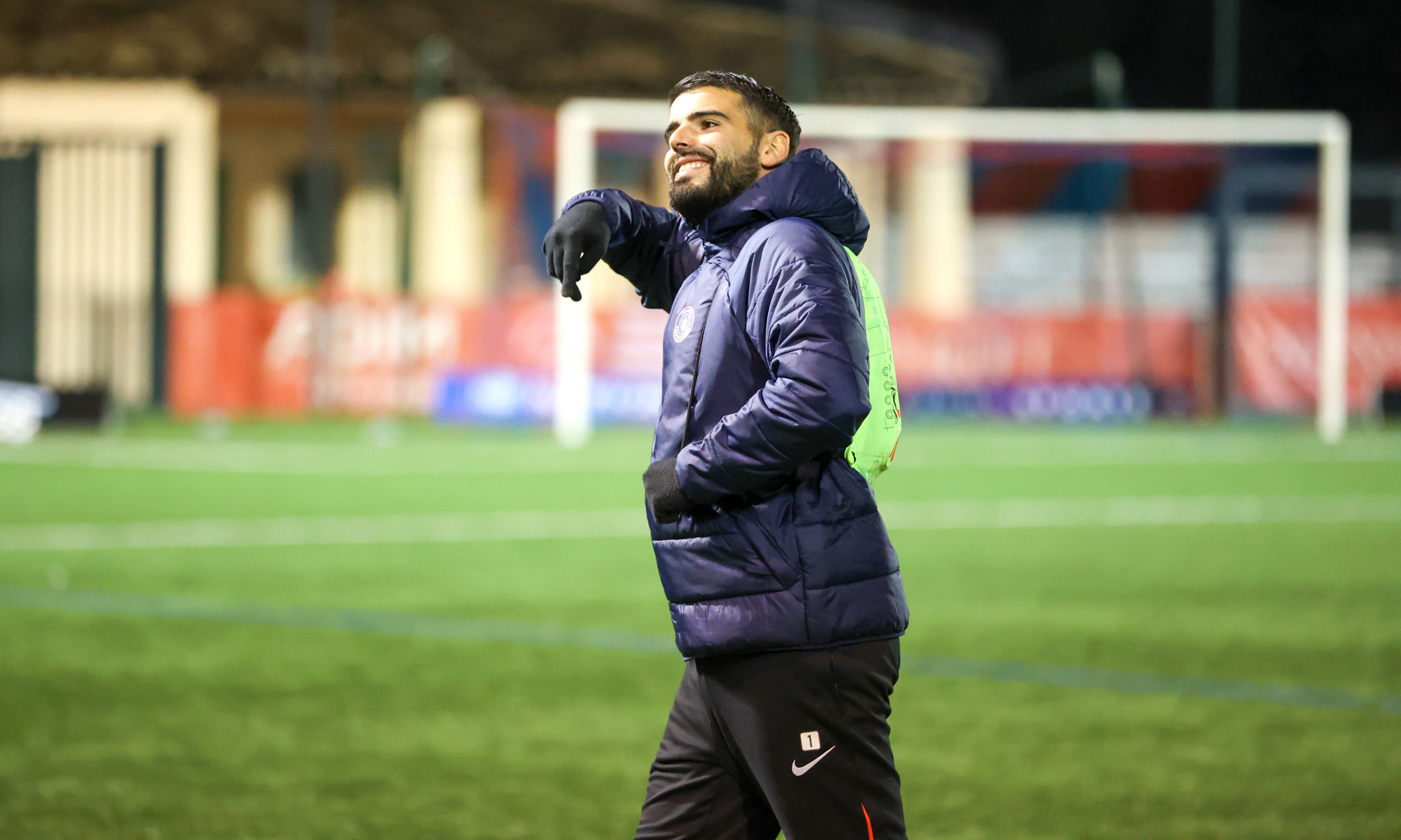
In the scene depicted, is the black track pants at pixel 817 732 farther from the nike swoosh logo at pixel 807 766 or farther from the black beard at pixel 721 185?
the black beard at pixel 721 185

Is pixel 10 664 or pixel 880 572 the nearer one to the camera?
pixel 880 572

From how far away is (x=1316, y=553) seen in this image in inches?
452

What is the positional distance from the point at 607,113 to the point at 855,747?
17.9 metres

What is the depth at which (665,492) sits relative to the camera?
→ 324 cm

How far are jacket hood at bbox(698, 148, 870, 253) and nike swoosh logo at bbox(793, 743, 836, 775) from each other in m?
0.91

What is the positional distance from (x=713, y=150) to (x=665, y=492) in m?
0.66

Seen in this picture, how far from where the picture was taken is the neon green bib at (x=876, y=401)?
3.36m

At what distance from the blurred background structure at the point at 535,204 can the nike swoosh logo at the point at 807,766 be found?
63.5ft

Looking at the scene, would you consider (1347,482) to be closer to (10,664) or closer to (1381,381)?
(1381,381)

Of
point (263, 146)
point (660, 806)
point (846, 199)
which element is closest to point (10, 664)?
point (660, 806)

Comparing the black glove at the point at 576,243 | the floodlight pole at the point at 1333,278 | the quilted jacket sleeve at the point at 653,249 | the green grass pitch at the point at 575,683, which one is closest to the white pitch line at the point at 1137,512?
the green grass pitch at the point at 575,683

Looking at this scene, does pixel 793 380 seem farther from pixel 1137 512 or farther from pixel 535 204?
pixel 535 204

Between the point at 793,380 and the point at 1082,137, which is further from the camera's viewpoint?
the point at 1082,137

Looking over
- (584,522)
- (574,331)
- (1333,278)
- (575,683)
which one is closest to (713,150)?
(575,683)
